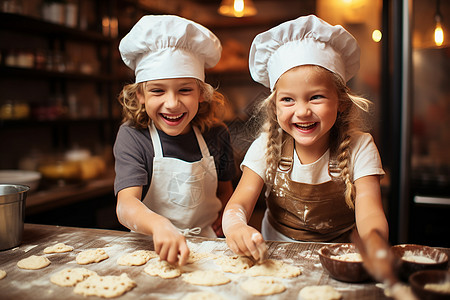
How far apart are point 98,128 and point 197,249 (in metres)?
2.51

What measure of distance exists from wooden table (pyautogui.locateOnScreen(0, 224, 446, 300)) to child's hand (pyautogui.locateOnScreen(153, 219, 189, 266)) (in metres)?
0.05

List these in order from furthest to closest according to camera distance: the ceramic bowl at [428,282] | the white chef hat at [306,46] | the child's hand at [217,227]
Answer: the child's hand at [217,227]
the white chef hat at [306,46]
the ceramic bowl at [428,282]

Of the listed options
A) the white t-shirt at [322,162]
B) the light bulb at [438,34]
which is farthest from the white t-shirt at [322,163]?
the light bulb at [438,34]

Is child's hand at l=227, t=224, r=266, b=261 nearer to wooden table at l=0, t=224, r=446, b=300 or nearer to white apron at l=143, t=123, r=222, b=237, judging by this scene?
wooden table at l=0, t=224, r=446, b=300

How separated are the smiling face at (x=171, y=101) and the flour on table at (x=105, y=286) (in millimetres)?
537

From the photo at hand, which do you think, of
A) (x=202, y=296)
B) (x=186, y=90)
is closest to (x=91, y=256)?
(x=202, y=296)

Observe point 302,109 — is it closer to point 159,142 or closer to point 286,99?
point 286,99

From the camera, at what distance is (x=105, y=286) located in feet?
2.87

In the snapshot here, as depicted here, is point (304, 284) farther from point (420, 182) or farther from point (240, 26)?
point (240, 26)

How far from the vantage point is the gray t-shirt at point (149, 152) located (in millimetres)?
1282

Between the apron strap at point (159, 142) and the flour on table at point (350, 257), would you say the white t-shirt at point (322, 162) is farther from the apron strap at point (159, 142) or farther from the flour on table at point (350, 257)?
the flour on table at point (350, 257)

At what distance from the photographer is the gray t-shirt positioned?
4.21ft

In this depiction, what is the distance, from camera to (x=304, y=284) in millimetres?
892

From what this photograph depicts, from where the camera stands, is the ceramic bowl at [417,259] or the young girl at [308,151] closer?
the ceramic bowl at [417,259]
